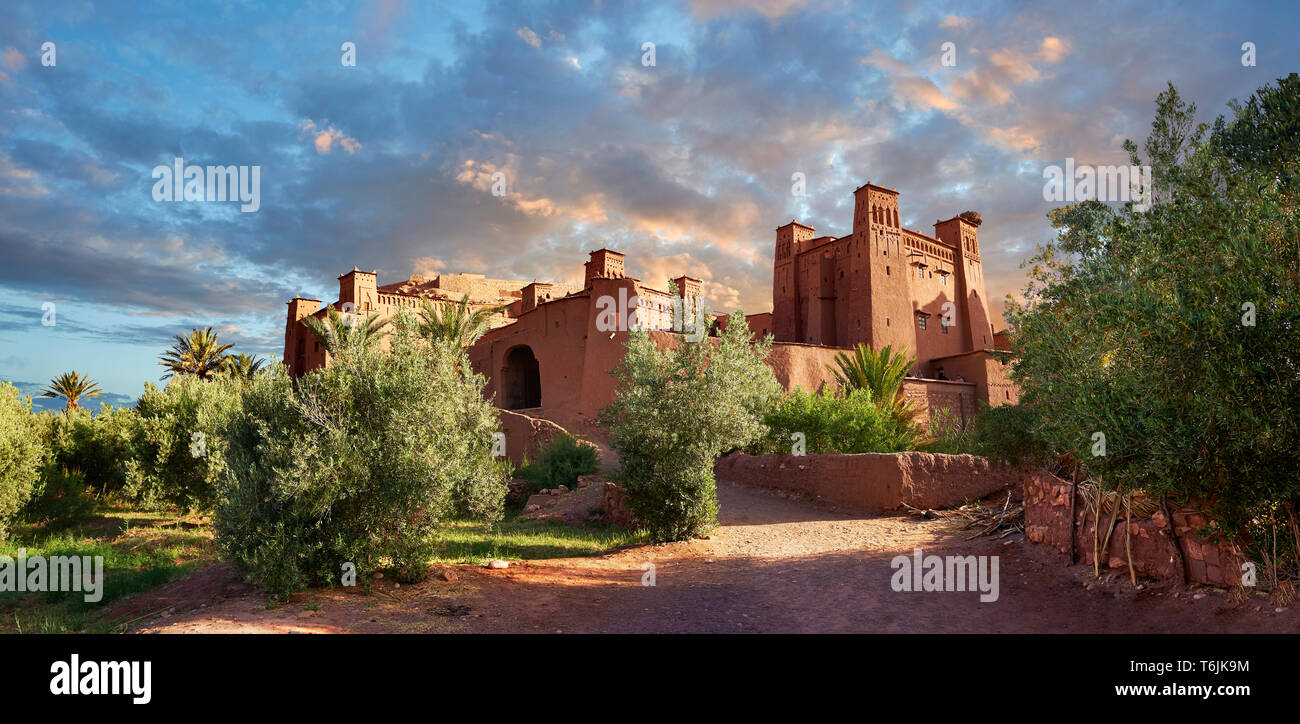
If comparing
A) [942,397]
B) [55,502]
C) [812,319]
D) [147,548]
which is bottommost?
[147,548]

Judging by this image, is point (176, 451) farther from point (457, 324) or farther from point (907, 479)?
point (907, 479)

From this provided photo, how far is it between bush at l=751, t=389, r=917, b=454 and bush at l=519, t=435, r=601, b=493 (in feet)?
17.2

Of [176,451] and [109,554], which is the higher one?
[176,451]

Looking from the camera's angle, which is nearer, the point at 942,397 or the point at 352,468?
the point at 352,468

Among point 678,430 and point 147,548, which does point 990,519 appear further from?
point 147,548

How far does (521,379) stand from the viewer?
36.4m

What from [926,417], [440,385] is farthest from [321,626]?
[926,417]

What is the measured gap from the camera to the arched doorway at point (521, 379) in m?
35.4

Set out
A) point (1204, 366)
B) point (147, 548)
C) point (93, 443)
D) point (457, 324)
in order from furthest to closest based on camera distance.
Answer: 1. point (457, 324)
2. point (93, 443)
3. point (147, 548)
4. point (1204, 366)

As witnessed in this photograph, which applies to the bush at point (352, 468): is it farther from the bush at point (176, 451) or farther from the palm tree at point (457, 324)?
the palm tree at point (457, 324)

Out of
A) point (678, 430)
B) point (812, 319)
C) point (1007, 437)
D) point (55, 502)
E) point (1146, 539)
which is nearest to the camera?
point (1146, 539)

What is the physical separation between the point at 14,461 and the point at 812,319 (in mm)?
33442

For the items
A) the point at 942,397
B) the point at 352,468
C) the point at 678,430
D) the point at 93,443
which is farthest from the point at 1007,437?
the point at 93,443
